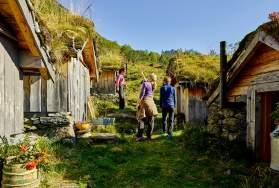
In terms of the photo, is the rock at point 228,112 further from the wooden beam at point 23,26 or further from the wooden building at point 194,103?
the wooden building at point 194,103

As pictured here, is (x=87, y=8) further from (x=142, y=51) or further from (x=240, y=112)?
(x=142, y=51)

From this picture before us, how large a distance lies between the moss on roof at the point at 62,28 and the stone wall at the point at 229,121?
4.52 meters

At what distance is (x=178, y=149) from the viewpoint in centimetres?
864

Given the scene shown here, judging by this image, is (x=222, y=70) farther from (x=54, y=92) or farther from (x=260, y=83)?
(x=54, y=92)

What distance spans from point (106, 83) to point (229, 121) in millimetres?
14715

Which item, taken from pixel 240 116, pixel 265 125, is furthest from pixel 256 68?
pixel 240 116

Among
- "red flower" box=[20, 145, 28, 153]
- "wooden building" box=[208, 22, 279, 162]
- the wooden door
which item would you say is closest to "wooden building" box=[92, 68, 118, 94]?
"wooden building" box=[208, 22, 279, 162]

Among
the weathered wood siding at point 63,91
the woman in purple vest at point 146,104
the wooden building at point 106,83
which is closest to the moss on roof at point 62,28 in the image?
the weathered wood siding at point 63,91

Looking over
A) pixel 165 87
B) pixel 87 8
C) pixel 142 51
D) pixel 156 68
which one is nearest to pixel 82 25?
pixel 87 8

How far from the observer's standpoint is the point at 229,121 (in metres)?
8.18

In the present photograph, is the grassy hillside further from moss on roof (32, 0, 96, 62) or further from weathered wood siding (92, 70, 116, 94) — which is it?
weathered wood siding (92, 70, 116, 94)

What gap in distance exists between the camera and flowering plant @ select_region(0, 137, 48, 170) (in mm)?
4578

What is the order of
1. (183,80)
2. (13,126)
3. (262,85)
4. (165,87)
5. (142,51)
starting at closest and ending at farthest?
(13,126) → (262,85) → (165,87) → (183,80) → (142,51)

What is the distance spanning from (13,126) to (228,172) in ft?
14.0
